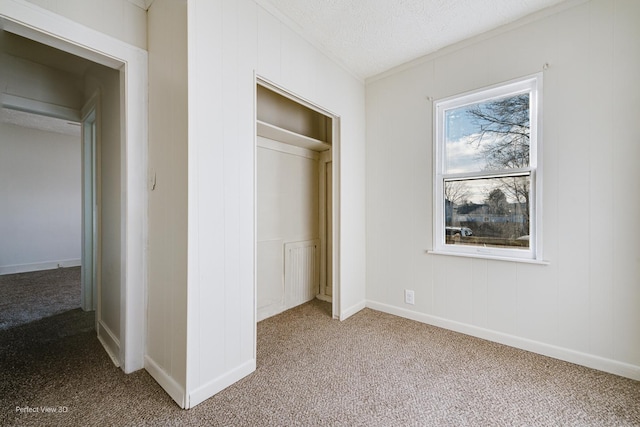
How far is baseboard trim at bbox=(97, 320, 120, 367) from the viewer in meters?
2.02

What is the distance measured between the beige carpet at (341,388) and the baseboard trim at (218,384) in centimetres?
3

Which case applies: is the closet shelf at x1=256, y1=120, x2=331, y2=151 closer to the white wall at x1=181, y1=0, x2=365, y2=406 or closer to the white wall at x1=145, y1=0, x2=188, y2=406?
the white wall at x1=181, y1=0, x2=365, y2=406

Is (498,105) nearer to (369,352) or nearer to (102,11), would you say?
(369,352)

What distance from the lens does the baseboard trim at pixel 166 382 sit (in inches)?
62.4

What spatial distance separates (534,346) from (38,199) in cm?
788

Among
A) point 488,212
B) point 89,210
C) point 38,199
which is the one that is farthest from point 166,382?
→ point 38,199

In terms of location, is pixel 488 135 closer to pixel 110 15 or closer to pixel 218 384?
pixel 218 384

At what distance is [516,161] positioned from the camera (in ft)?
7.56

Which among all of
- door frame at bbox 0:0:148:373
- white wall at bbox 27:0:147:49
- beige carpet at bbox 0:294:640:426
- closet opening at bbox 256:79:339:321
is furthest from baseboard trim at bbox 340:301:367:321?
white wall at bbox 27:0:147:49

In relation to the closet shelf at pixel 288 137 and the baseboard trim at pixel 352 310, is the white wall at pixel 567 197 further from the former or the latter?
the closet shelf at pixel 288 137

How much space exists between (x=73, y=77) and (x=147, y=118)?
5.51 feet

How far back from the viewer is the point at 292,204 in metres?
3.21

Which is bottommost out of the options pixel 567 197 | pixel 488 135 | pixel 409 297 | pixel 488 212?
pixel 409 297

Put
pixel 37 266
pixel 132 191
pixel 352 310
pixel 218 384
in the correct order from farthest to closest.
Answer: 1. pixel 37 266
2. pixel 352 310
3. pixel 132 191
4. pixel 218 384
